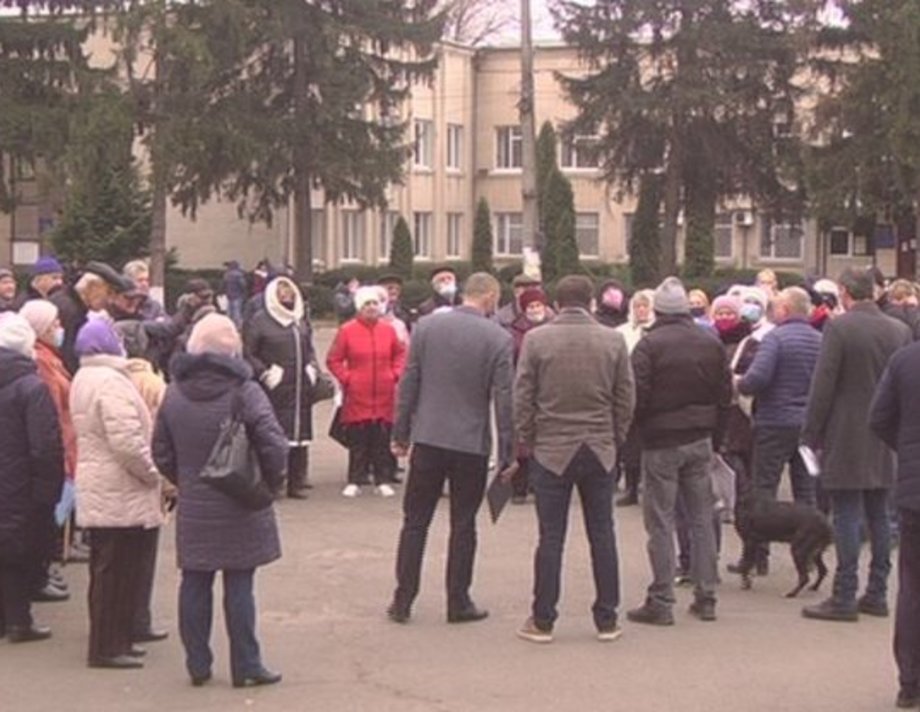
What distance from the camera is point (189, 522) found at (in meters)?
7.59

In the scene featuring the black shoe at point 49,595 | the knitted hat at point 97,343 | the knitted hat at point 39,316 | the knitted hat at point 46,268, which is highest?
the knitted hat at point 46,268

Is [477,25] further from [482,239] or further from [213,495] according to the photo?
[213,495]

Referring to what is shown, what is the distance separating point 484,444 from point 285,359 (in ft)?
16.2

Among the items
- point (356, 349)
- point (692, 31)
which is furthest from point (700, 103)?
point (356, 349)

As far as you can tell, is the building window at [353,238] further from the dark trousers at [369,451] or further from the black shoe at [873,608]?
the black shoe at [873,608]

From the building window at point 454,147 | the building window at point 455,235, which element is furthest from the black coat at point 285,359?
the building window at point 454,147

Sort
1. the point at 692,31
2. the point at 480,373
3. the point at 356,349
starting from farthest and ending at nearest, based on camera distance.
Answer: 1. the point at 692,31
2. the point at 356,349
3. the point at 480,373

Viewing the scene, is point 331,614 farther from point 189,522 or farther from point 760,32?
point 760,32

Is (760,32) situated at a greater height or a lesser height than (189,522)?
greater

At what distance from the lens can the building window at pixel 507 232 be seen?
63.4m

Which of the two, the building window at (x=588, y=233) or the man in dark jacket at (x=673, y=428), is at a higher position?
the building window at (x=588, y=233)

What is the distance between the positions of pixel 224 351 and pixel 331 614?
2389mm

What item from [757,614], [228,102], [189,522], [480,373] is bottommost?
[757,614]

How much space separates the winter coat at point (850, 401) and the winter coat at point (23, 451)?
428 cm
